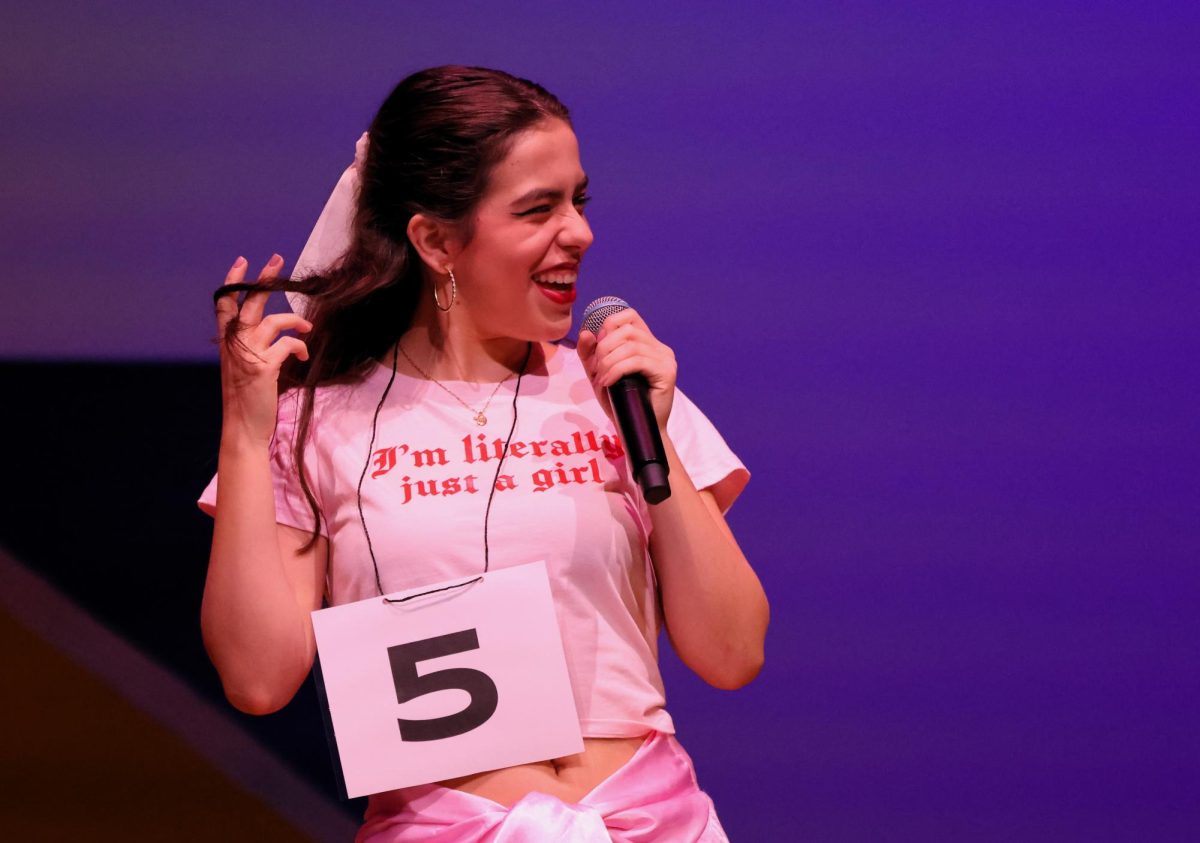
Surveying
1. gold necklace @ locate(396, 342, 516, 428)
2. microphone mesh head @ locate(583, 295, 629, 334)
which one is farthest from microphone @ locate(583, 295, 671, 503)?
gold necklace @ locate(396, 342, 516, 428)

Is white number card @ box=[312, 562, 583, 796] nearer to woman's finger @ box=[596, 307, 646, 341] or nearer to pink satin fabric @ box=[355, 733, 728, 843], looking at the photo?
pink satin fabric @ box=[355, 733, 728, 843]

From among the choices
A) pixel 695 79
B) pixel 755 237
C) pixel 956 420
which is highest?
pixel 695 79

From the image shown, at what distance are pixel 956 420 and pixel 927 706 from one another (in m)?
0.47

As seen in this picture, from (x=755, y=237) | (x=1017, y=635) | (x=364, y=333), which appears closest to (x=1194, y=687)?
(x=1017, y=635)

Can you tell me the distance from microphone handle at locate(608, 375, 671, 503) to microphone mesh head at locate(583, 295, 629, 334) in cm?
11

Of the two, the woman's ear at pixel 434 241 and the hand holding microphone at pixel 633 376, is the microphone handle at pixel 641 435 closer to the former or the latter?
the hand holding microphone at pixel 633 376

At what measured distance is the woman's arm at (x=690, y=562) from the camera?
148 centimetres

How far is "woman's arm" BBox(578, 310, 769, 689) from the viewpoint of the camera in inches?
58.2

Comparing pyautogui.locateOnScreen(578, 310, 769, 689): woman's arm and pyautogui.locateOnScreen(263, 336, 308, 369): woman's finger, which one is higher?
pyautogui.locateOnScreen(263, 336, 308, 369): woman's finger

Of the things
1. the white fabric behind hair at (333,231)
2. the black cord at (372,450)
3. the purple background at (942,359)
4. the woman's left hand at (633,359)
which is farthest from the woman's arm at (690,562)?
the purple background at (942,359)

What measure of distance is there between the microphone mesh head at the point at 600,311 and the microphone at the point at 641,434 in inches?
4.2

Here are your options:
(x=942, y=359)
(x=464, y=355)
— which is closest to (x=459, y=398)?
(x=464, y=355)

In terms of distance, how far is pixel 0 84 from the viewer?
2.06 metres

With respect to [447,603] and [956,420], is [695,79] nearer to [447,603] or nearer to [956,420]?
[956,420]
